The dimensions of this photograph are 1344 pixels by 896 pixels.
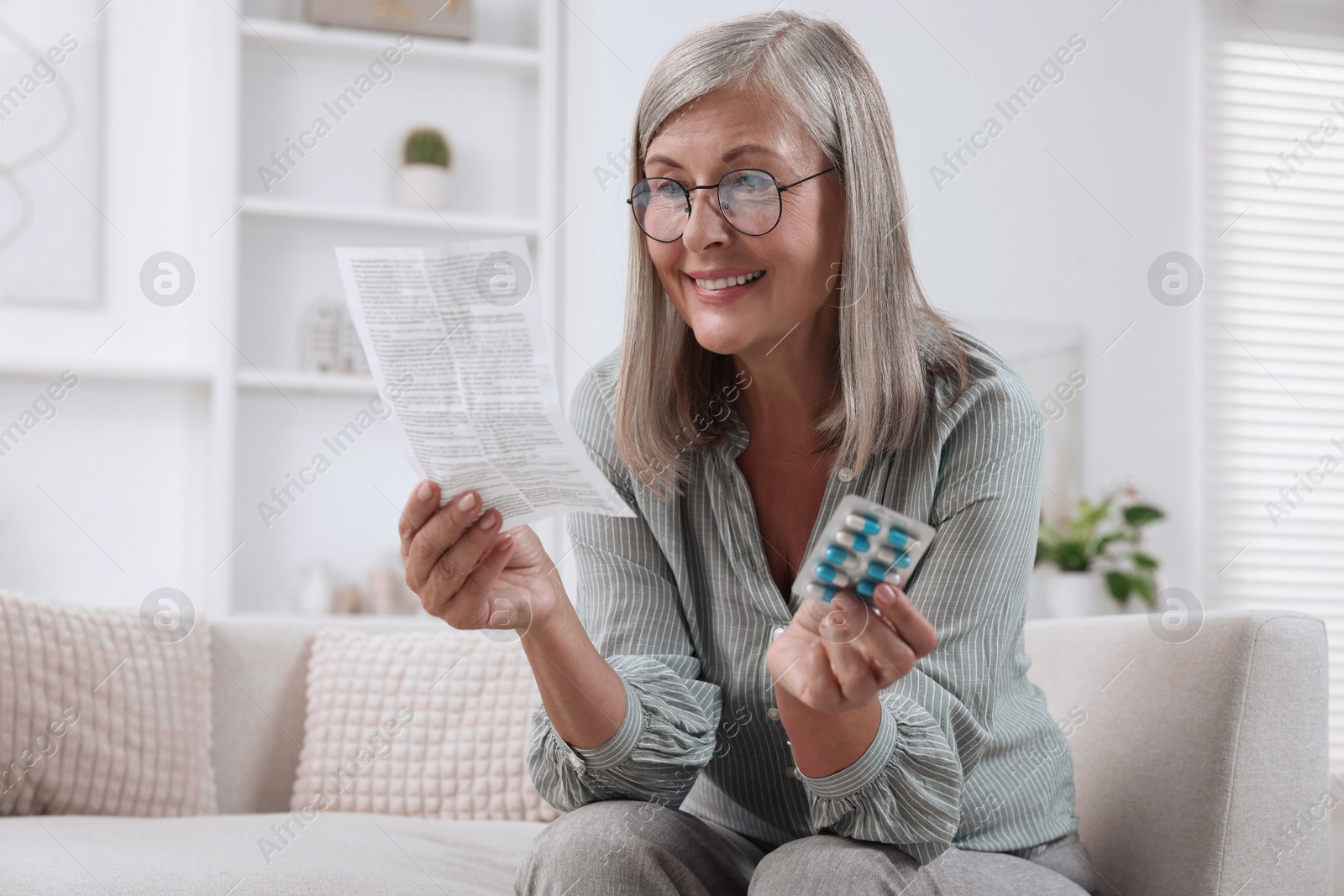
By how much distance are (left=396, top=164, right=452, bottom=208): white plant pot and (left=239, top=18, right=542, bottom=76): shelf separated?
32 cm

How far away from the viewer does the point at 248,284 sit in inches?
125

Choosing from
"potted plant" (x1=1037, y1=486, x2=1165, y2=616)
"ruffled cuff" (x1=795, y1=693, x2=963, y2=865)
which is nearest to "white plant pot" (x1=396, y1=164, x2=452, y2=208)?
"potted plant" (x1=1037, y1=486, x2=1165, y2=616)

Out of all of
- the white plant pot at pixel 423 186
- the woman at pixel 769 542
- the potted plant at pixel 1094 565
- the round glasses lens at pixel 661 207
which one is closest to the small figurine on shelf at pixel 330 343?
the white plant pot at pixel 423 186

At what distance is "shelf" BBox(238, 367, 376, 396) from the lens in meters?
3.06

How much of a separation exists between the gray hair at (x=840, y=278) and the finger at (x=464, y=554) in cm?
29

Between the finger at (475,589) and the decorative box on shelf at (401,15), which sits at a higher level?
the decorative box on shelf at (401,15)

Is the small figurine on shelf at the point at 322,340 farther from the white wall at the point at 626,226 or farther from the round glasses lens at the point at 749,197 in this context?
the round glasses lens at the point at 749,197

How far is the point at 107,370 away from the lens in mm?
2959

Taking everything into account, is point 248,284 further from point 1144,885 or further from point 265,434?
point 1144,885

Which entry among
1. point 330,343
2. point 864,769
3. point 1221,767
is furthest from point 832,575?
point 330,343

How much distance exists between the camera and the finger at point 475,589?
0.97 metres

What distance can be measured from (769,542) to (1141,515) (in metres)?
2.36

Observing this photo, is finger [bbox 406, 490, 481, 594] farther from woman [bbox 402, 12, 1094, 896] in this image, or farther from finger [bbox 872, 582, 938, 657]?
finger [bbox 872, 582, 938, 657]

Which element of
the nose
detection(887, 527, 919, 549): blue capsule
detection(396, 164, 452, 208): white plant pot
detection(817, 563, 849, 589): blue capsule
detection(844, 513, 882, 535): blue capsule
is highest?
detection(396, 164, 452, 208): white plant pot
